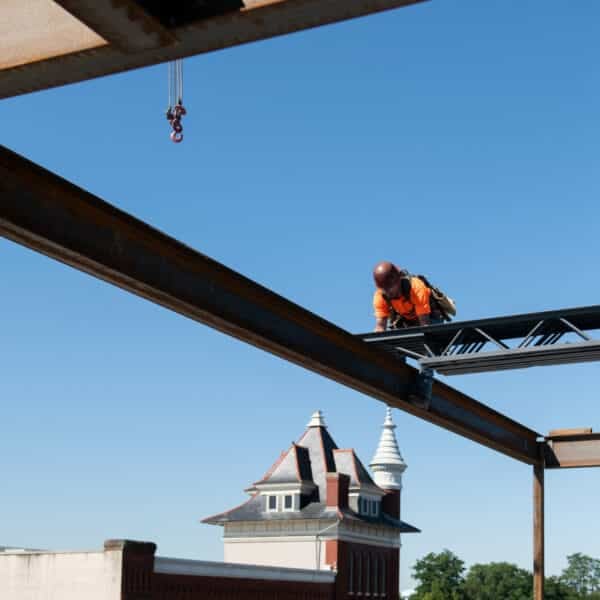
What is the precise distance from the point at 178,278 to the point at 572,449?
31.3ft

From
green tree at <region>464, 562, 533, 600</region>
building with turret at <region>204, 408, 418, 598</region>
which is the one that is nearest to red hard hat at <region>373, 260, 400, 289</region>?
building with turret at <region>204, 408, 418, 598</region>

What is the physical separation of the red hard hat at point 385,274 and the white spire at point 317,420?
63.5 metres

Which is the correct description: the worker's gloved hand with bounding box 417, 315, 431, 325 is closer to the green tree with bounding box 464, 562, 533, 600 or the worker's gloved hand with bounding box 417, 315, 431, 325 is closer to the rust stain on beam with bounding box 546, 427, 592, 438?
the rust stain on beam with bounding box 546, 427, 592, 438

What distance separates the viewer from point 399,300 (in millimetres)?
13141

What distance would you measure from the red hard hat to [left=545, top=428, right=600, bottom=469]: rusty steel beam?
509 centimetres

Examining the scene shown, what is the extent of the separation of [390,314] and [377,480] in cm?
7040

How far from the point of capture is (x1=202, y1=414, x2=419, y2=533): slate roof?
7000cm

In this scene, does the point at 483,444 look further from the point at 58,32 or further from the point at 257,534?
the point at 257,534

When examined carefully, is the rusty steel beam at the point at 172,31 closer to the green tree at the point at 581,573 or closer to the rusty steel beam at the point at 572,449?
the rusty steel beam at the point at 572,449

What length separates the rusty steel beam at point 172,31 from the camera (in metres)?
4.43

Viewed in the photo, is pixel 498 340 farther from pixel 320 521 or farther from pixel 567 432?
pixel 320 521

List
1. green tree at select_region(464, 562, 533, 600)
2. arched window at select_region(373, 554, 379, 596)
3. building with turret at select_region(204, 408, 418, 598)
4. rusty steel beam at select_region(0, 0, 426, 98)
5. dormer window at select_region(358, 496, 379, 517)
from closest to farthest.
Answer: rusty steel beam at select_region(0, 0, 426, 98), building with turret at select_region(204, 408, 418, 598), arched window at select_region(373, 554, 379, 596), dormer window at select_region(358, 496, 379, 517), green tree at select_region(464, 562, 533, 600)

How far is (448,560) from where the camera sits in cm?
13425

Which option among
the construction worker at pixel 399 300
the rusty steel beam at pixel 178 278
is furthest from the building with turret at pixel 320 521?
the rusty steel beam at pixel 178 278
